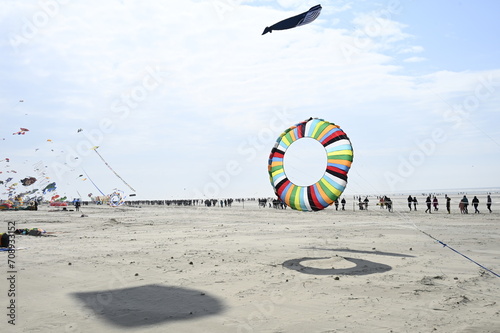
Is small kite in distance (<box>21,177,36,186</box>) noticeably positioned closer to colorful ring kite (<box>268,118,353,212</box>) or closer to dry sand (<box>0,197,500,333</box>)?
dry sand (<box>0,197,500,333</box>)

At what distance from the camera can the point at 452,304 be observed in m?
6.43

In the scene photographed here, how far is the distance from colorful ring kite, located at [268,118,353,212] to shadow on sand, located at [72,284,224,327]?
14.4 ft

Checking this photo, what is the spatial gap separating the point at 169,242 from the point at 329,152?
7.08 meters

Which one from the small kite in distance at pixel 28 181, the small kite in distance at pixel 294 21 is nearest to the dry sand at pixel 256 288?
the small kite in distance at pixel 294 21

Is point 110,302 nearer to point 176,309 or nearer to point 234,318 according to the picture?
point 176,309

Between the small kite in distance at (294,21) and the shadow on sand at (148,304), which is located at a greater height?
the small kite in distance at (294,21)

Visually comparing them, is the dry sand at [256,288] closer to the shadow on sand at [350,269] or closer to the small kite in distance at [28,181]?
the shadow on sand at [350,269]

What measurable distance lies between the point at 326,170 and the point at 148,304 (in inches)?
243

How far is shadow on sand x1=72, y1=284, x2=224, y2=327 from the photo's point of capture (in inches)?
239

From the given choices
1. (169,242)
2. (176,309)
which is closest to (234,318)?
(176,309)

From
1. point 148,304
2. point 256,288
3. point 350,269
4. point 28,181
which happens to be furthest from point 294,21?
point 28,181

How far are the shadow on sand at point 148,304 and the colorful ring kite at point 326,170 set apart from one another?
173 inches

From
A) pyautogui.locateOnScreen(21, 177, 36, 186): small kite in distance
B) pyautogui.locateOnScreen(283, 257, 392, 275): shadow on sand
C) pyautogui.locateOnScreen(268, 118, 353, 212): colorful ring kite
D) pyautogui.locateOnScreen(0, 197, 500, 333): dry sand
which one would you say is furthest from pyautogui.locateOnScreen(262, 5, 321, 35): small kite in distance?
pyautogui.locateOnScreen(21, 177, 36, 186): small kite in distance

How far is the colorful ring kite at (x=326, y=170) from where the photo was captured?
410 inches
